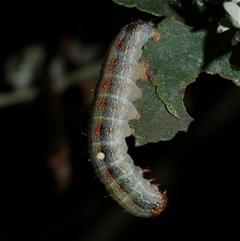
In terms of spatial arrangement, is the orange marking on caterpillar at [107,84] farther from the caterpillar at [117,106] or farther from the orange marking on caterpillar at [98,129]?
the orange marking on caterpillar at [98,129]

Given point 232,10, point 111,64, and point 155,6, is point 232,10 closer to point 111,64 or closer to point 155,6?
point 155,6

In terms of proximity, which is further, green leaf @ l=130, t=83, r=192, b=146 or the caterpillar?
the caterpillar

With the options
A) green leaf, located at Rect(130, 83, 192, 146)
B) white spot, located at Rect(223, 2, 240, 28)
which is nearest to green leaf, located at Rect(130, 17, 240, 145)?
green leaf, located at Rect(130, 83, 192, 146)

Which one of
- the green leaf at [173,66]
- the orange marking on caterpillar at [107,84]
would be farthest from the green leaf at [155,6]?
the orange marking on caterpillar at [107,84]

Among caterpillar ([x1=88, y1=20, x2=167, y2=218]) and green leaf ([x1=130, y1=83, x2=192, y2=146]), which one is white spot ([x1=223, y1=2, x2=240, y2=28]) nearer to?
caterpillar ([x1=88, y1=20, x2=167, y2=218])

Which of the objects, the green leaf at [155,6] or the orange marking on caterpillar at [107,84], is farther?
the orange marking on caterpillar at [107,84]
